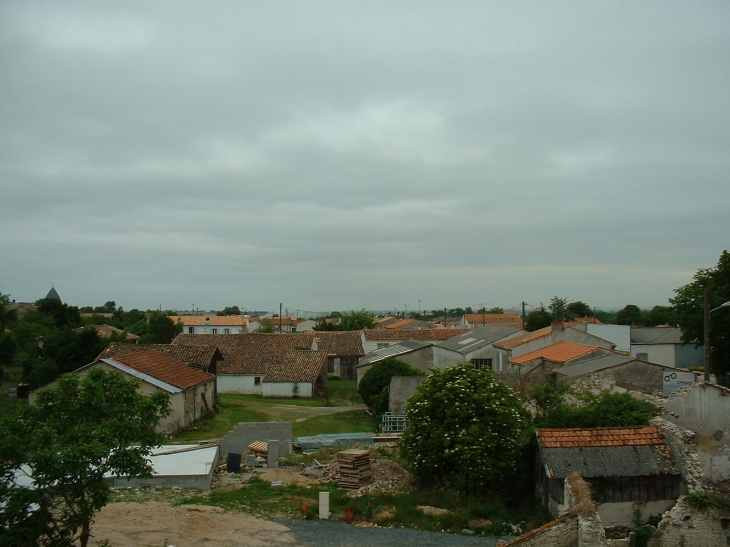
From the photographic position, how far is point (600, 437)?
18.5 metres

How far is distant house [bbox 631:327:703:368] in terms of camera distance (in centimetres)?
5344

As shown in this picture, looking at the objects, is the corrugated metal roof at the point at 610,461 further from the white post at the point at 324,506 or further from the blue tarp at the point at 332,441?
the blue tarp at the point at 332,441

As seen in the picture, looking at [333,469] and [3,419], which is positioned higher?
[3,419]

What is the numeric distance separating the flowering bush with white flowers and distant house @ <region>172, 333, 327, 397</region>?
25.3 meters

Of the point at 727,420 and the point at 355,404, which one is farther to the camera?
the point at 355,404

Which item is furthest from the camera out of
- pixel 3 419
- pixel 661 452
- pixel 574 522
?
pixel 661 452

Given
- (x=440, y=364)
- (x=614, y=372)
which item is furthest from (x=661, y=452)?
(x=440, y=364)

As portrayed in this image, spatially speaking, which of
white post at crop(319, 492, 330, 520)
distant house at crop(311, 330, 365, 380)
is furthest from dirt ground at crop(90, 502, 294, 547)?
distant house at crop(311, 330, 365, 380)

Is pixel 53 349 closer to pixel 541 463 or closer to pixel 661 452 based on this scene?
pixel 541 463

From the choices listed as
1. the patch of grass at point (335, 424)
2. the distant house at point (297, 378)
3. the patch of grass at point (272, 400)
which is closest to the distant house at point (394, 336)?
the distant house at point (297, 378)

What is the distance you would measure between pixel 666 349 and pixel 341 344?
3057 centimetres

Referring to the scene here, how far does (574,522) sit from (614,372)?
12.5 meters

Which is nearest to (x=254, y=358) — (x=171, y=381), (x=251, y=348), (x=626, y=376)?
(x=251, y=348)

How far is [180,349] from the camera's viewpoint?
42406mm
